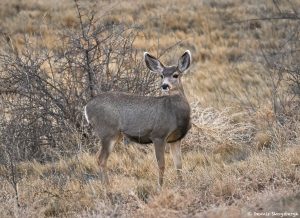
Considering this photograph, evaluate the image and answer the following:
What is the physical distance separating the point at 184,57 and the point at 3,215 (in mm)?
3121

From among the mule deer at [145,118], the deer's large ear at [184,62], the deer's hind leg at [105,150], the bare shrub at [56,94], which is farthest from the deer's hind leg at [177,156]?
the bare shrub at [56,94]

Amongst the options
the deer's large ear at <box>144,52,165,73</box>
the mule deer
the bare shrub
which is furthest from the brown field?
the deer's large ear at <box>144,52,165,73</box>

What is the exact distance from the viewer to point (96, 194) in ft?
25.2

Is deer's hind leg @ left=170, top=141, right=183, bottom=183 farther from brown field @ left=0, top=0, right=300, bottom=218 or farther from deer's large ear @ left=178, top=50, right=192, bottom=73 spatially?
deer's large ear @ left=178, top=50, right=192, bottom=73

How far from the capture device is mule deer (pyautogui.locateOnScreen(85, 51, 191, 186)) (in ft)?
26.6

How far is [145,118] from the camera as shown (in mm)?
8234

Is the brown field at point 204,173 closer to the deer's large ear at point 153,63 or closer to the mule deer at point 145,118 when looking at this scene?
the mule deer at point 145,118

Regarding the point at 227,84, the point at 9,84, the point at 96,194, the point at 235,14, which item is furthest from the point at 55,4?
the point at 96,194

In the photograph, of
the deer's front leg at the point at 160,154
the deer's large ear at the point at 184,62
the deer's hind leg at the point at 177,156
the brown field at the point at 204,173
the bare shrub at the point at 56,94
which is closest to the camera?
the brown field at the point at 204,173

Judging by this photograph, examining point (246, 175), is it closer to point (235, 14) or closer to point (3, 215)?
point (3, 215)

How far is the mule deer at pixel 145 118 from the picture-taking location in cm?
809

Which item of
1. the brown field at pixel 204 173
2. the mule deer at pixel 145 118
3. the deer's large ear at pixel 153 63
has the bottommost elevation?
the brown field at pixel 204 173

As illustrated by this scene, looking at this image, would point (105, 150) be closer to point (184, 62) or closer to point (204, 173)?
point (204, 173)

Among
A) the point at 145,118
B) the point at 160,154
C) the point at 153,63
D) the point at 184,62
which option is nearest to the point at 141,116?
the point at 145,118
